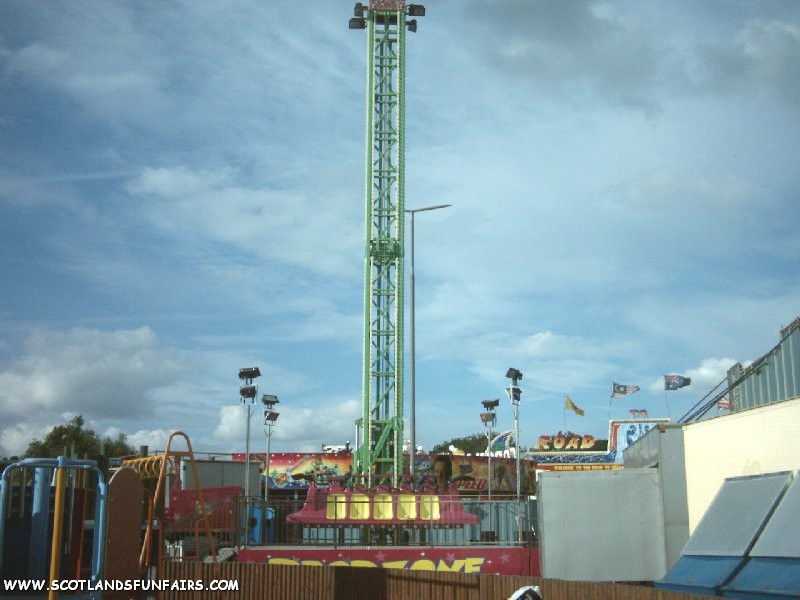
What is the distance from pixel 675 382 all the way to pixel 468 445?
216 feet

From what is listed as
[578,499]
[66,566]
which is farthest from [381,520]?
[66,566]

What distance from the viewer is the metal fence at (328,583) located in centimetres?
1727

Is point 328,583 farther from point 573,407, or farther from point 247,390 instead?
point 573,407

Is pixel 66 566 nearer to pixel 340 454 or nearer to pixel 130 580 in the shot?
pixel 130 580

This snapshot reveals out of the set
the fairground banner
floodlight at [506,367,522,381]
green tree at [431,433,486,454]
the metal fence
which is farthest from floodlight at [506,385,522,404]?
green tree at [431,433,486,454]

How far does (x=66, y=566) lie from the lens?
45.3 ft

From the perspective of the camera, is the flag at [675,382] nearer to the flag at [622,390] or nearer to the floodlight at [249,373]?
the flag at [622,390]

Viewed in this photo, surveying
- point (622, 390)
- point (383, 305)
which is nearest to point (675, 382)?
point (622, 390)

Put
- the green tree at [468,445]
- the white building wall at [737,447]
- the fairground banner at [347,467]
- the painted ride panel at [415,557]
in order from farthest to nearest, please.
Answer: the green tree at [468,445] → the fairground banner at [347,467] → the painted ride panel at [415,557] → the white building wall at [737,447]

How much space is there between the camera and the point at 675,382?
74125 millimetres

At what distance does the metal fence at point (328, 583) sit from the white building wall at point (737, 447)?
202 inches

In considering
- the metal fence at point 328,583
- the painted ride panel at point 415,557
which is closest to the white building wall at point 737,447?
the metal fence at point 328,583

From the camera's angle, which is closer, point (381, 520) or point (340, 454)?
point (381, 520)

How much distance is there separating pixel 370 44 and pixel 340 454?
30.6m
